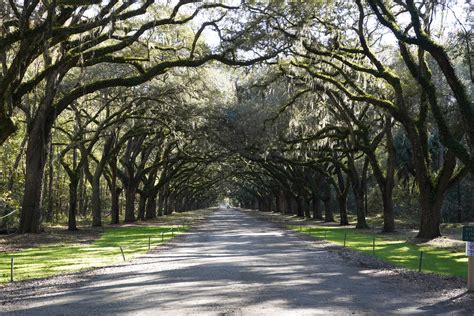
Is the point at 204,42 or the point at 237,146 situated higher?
the point at 204,42

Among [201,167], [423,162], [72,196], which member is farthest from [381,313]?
[201,167]

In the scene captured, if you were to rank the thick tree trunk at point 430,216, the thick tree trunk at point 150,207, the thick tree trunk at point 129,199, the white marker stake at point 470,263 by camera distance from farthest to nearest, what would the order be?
the thick tree trunk at point 150,207
the thick tree trunk at point 129,199
the thick tree trunk at point 430,216
the white marker stake at point 470,263

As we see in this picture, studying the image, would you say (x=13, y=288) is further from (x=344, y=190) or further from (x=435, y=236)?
(x=344, y=190)

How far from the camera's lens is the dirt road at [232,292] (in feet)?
27.9

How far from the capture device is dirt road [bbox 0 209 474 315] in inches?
335

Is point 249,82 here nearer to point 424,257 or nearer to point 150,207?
point 424,257

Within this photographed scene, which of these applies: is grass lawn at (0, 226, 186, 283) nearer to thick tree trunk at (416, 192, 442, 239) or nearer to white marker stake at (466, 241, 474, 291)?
white marker stake at (466, 241, 474, 291)

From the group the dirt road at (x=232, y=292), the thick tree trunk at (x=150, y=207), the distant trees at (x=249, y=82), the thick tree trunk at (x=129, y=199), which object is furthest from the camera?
the thick tree trunk at (x=150, y=207)

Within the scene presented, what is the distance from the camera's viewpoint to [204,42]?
24.2 meters

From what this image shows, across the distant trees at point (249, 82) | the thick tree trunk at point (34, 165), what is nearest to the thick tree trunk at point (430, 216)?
the distant trees at point (249, 82)

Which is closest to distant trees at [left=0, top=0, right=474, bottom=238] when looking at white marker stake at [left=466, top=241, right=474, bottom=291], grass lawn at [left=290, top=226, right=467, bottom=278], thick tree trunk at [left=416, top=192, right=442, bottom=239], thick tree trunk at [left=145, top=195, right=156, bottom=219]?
thick tree trunk at [left=416, top=192, right=442, bottom=239]

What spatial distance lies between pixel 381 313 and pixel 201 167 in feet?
219

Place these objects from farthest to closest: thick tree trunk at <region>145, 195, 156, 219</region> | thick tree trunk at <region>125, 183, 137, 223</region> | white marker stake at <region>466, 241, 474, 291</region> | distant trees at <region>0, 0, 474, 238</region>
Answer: thick tree trunk at <region>145, 195, 156, 219</region> < thick tree trunk at <region>125, 183, 137, 223</region> < distant trees at <region>0, 0, 474, 238</region> < white marker stake at <region>466, 241, 474, 291</region>

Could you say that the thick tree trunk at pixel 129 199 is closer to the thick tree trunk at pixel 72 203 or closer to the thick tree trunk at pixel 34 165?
the thick tree trunk at pixel 72 203
